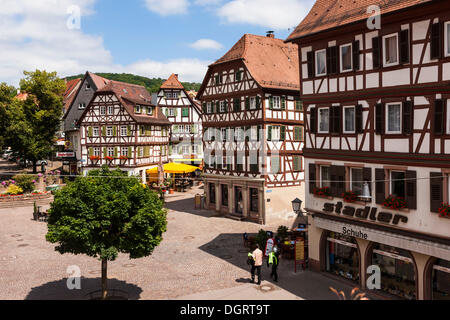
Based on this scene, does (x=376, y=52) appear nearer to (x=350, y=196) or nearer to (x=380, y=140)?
(x=380, y=140)

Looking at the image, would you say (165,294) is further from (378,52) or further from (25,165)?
(25,165)

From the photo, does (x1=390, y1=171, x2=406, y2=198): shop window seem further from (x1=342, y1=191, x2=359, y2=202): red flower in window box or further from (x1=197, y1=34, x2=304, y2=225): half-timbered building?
(x1=197, y1=34, x2=304, y2=225): half-timbered building

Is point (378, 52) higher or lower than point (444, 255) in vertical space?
higher

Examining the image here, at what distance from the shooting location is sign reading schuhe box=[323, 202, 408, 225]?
15.5 m

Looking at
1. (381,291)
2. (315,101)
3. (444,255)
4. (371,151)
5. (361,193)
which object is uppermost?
(315,101)

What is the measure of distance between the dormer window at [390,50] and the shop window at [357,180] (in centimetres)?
429

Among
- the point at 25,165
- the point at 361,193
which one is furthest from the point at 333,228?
the point at 25,165

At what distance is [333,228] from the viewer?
18297 mm

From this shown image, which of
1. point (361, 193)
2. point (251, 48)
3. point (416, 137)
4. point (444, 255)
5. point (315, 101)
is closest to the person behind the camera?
point (444, 255)

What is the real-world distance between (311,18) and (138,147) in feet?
104

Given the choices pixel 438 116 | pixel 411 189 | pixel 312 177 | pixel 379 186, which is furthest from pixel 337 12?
pixel 411 189

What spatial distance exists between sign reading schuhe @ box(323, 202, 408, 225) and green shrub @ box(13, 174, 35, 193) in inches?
1295

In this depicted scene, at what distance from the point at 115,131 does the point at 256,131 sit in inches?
864

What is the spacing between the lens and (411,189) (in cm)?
1509
